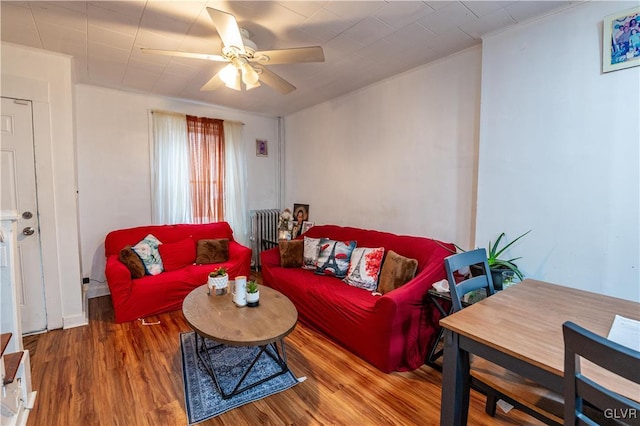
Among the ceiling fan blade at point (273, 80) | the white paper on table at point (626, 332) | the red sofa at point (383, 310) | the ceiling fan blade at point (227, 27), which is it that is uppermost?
the ceiling fan blade at point (227, 27)

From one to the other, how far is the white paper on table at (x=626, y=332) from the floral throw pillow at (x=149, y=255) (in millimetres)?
3629

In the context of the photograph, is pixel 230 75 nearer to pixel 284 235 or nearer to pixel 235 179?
pixel 235 179

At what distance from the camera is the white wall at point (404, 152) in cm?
257

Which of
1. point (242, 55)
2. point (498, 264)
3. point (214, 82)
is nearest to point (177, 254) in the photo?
point (214, 82)

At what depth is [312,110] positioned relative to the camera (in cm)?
423

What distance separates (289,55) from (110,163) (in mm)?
2859

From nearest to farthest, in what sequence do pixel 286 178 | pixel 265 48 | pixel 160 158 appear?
pixel 265 48, pixel 160 158, pixel 286 178

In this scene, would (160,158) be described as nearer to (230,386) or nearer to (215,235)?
(215,235)

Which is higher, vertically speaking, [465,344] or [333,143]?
[333,143]

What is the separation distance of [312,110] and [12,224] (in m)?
3.45

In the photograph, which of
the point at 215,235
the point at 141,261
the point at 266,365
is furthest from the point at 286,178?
the point at 266,365

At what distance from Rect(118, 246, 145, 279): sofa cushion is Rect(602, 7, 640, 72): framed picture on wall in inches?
163

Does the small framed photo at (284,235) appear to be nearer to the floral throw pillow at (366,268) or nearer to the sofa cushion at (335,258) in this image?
the sofa cushion at (335,258)

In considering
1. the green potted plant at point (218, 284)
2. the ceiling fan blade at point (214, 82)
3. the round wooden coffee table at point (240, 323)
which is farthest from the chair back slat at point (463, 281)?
the ceiling fan blade at point (214, 82)
